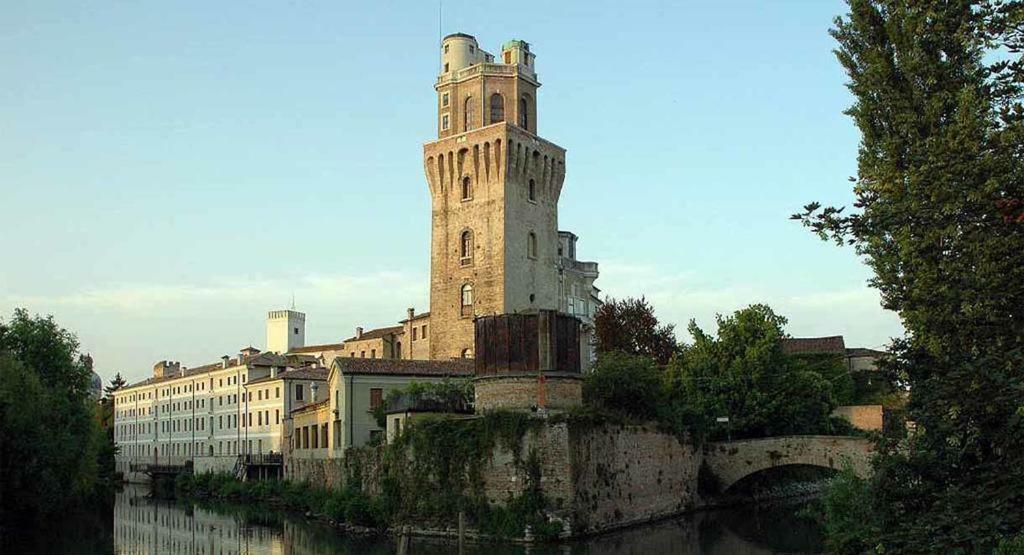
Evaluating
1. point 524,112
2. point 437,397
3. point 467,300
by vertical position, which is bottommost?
point 437,397

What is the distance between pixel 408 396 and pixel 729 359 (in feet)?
52.0

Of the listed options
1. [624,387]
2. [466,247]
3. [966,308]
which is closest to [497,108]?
[466,247]

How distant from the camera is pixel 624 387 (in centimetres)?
3803

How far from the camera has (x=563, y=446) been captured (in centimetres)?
3144

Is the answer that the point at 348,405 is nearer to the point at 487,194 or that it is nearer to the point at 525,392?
the point at 525,392

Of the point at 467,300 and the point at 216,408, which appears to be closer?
the point at 467,300

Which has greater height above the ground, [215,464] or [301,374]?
[301,374]

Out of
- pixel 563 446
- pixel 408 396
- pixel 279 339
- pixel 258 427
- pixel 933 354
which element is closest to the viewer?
pixel 933 354

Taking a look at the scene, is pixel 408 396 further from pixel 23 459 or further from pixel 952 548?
pixel 952 548

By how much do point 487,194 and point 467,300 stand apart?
6.25 m

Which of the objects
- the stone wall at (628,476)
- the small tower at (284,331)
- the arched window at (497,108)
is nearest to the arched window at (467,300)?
the arched window at (497,108)

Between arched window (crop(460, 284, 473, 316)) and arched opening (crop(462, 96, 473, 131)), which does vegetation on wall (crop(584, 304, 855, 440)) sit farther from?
arched opening (crop(462, 96, 473, 131))

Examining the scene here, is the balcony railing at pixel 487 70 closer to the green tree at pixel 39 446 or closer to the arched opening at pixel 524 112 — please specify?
the arched opening at pixel 524 112

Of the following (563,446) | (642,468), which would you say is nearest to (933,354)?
(563,446)
